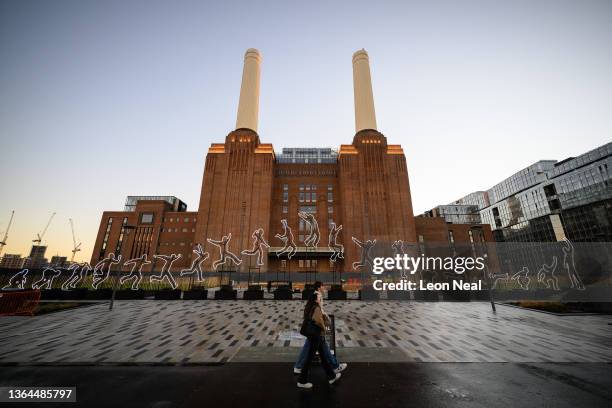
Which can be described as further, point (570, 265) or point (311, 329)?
point (570, 265)

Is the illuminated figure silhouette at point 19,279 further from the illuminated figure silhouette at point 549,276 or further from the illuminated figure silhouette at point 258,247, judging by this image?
the illuminated figure silhouette at point 549,276

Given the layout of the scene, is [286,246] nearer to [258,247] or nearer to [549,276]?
[258,247]

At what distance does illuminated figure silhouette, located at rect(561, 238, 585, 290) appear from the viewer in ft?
48.3

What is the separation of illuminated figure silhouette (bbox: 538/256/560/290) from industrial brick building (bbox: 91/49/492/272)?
1021 inches

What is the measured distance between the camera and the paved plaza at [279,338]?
6.07 meters

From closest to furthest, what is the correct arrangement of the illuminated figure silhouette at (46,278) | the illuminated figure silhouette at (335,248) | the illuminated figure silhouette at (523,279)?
the illuminated figure silhouette at (46,278) < the illuminated figure silhouette at (523,279) < the illuminated figure silhouette at (335,248)

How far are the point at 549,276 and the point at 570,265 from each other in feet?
12.5

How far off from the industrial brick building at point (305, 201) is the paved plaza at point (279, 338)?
3227cm

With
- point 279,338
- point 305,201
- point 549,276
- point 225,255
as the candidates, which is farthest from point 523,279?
point 305,201

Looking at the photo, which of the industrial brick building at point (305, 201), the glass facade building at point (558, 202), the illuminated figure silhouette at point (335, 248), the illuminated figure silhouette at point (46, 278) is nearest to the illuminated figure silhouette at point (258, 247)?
the industrial brick building at point (305, 201)

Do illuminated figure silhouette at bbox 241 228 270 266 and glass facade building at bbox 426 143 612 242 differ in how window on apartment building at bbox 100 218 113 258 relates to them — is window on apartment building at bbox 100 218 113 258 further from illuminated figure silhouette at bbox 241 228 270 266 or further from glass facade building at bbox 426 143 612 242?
glass facade building at bbox 426 143 612 242

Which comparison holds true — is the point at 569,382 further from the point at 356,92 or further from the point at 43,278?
the point at 356,92

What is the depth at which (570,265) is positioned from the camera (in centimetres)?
1549

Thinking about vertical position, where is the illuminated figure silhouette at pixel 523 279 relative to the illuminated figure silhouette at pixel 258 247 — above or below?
below
